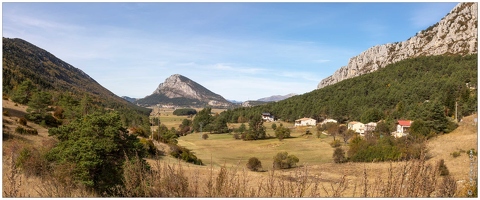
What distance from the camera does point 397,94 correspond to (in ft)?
273

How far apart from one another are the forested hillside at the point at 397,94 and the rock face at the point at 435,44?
17.4 metres

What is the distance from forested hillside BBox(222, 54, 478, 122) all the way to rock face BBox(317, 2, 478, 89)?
17364mm

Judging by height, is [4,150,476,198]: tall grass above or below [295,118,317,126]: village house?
above

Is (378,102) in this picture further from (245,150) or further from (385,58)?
(385,58)

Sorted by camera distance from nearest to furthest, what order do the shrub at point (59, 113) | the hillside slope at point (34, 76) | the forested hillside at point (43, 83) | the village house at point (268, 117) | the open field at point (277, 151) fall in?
the open field at point (277, 151)
the shrub at point (59, 113)
the forested hillside at point (43, 83)
the hillside slope at point (34, 76)
the village house at point (268, 117)

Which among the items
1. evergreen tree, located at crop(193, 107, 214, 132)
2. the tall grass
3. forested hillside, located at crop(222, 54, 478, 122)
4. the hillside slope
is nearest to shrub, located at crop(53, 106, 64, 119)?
the hillside slope

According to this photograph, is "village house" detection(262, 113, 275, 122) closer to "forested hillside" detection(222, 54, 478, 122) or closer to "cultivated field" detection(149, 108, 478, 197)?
"forested hillside" detection(222, 54, 478, 122)

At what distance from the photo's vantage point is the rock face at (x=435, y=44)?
4649 inches

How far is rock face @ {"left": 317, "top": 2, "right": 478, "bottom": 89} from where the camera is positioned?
11809cm

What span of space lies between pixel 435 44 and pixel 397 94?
2655 inches

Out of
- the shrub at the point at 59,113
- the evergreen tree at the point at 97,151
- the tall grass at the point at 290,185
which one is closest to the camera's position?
the tall grass at the point at 290,185

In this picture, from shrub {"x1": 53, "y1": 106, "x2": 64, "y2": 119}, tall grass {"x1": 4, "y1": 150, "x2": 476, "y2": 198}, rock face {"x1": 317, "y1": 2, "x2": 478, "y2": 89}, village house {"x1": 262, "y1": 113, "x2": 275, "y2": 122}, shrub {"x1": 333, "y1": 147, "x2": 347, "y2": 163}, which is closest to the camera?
tall grass {"x1": 4, "y1": 150, "x2": 476, "y2": 198}

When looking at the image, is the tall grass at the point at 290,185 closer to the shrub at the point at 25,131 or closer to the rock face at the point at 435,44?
the shrub at the point at 25,131

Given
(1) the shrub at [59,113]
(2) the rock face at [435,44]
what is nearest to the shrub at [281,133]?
(1) the shrub at [59,113]
